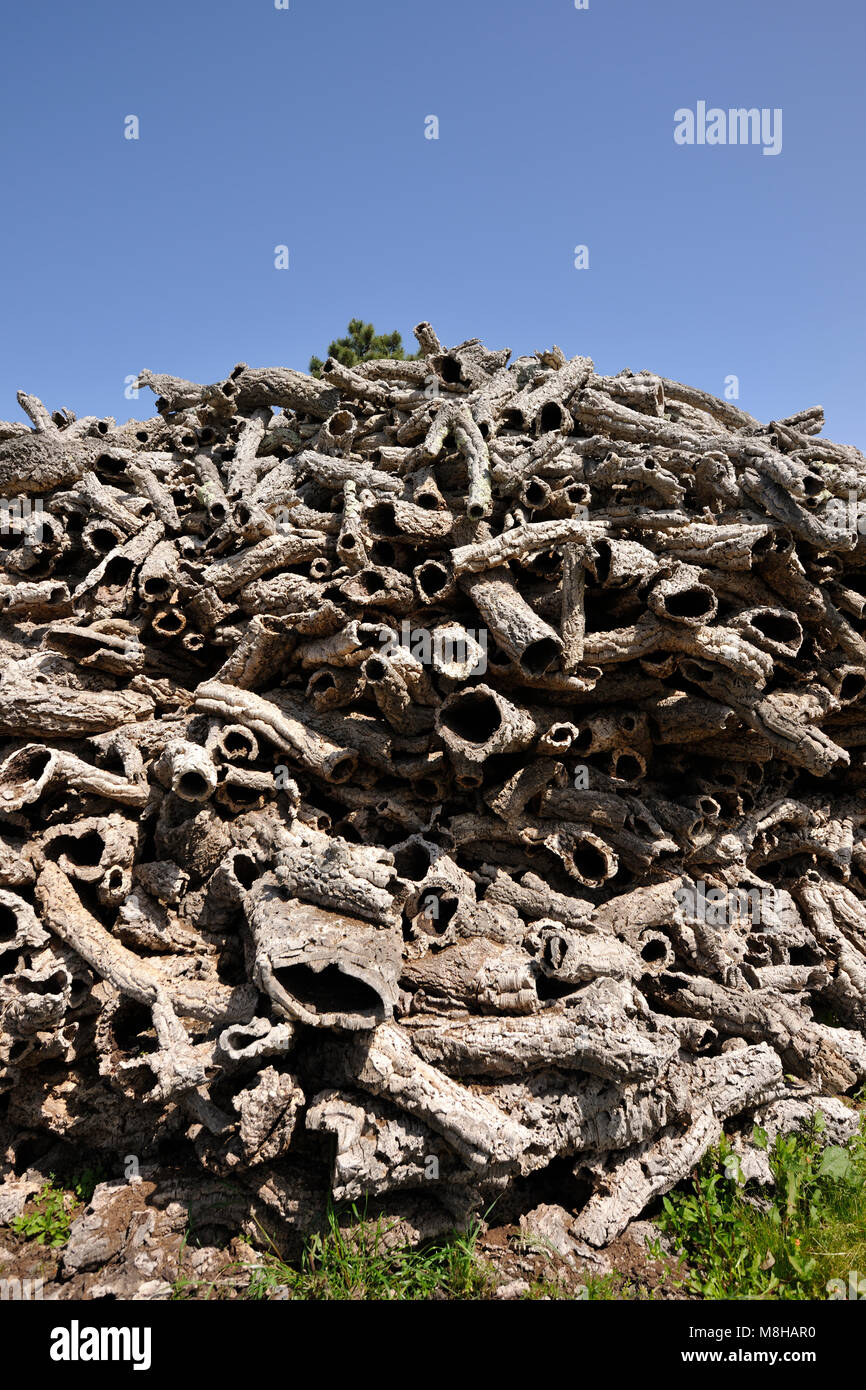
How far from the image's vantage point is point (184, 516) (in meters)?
8.18

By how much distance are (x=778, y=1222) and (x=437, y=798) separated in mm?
3550

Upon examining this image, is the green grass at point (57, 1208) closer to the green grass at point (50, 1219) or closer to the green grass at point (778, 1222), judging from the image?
the green grass at point (50, 1219)

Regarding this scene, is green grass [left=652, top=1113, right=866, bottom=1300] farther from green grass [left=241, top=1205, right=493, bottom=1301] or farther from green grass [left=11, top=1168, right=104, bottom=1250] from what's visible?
green grass [left=11, top=1168, right=104, bottom=1250]

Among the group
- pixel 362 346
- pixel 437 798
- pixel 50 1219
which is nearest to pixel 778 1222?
pixel 437 798

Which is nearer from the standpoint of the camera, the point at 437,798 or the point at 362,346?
the point at 437,798

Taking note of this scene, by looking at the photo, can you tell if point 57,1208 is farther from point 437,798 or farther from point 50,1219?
point 437,798

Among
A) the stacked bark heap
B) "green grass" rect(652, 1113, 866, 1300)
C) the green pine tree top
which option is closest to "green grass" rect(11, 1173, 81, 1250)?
the stacked bark heap

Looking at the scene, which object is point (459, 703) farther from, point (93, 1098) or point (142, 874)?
point (93, 1098)

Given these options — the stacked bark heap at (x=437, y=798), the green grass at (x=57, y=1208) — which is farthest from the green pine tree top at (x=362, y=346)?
the green grass at (x=57, y=1208)

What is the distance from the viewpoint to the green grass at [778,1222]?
13.5ft

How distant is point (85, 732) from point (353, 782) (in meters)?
2.30

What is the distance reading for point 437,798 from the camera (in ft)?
20.8

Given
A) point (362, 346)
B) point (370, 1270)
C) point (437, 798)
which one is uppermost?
point (362, 346)

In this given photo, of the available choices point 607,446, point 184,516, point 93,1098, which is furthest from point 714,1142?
point 184,516
